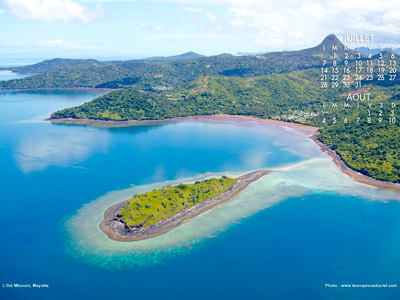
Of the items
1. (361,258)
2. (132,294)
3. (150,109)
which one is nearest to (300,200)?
(361,258)

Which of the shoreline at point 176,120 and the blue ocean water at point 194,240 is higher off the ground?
the shoreline at point 176,120

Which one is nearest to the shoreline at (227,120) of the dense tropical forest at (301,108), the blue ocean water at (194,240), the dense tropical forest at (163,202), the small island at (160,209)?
the dense tropical forest at (301,108)

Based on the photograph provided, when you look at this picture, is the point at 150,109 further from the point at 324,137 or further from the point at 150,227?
the point at 150,227

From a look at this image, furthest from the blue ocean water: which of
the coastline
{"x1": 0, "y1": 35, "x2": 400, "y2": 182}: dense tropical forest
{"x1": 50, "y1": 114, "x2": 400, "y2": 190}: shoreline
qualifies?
{"x1": 0, "y1": 35, "x2": 400, "y2": 182}: dense tropical forest
